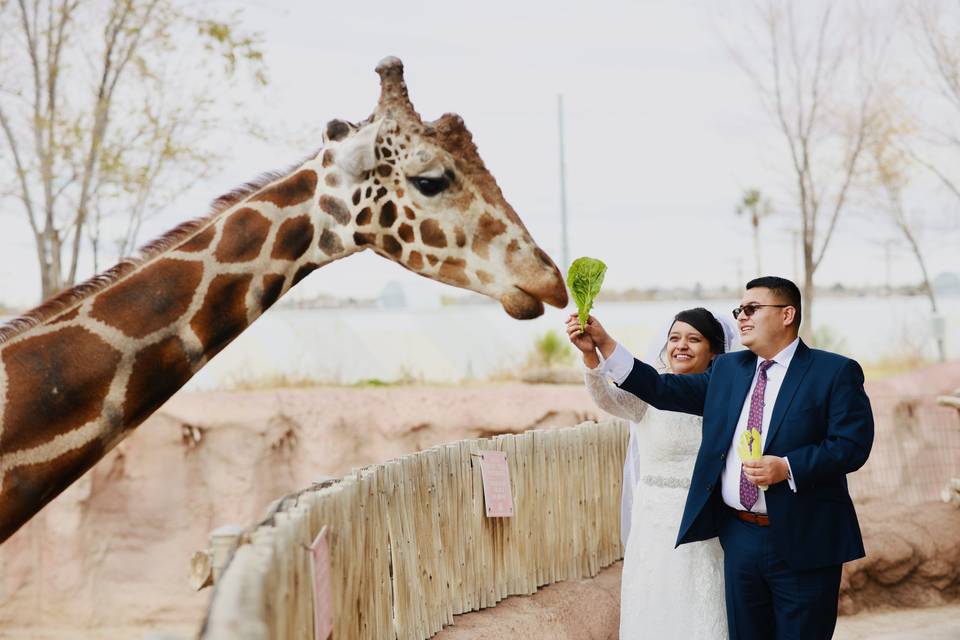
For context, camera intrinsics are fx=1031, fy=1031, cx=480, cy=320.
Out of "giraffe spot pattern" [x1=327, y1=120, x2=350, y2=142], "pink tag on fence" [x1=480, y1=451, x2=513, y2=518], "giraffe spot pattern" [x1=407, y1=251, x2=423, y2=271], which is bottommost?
"pink tag on fence" [x1=480, y1=451, x2=513, y2=518]

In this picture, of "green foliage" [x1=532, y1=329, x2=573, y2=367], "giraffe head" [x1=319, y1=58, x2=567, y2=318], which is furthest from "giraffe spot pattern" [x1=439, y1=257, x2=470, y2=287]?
"green foliage" [x1=532, y1=329, x2=573, y2=367]

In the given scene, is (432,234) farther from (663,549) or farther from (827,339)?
(827,339)

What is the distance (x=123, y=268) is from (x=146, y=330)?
0.27m

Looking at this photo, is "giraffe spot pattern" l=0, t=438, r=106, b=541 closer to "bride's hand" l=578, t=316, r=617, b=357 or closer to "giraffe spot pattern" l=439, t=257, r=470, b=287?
"giraffe spot pattern" l=439, t=257, r=470, b=287

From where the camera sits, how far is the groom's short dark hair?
354 cm

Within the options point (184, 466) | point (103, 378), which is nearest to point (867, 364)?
point (184, 466)

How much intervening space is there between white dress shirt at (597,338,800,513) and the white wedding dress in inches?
7.2

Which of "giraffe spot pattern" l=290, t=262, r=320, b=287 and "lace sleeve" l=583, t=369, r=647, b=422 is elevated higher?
"giraffe spot pattern" l=290, t=262, r=320, b=287

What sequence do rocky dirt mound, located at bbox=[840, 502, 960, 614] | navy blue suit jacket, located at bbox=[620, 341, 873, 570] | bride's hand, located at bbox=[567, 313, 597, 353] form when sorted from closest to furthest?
navy blue suit jacket, located at bbox=[620, 341, 873, 570]
bride's hand, located at bbox=[567, 313, 597, 353]
rocky dirt mound, located at bbox=[840, 502, 960, 614]

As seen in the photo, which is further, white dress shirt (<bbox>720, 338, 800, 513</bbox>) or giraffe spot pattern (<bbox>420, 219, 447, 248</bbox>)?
giraffe spot pattern (<bbox>420, 219, 447, 248</bbox>)

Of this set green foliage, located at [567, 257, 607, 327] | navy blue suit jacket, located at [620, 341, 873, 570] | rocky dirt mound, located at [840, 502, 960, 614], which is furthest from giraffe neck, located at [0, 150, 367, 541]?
rocky dirt mound, located at [840, 502, 960, 614]

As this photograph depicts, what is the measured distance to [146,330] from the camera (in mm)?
3426

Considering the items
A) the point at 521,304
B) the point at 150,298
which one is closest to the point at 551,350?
the point at 521,304

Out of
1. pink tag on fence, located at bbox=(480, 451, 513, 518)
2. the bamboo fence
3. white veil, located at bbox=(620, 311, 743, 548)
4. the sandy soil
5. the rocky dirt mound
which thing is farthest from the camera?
the sandy soil
